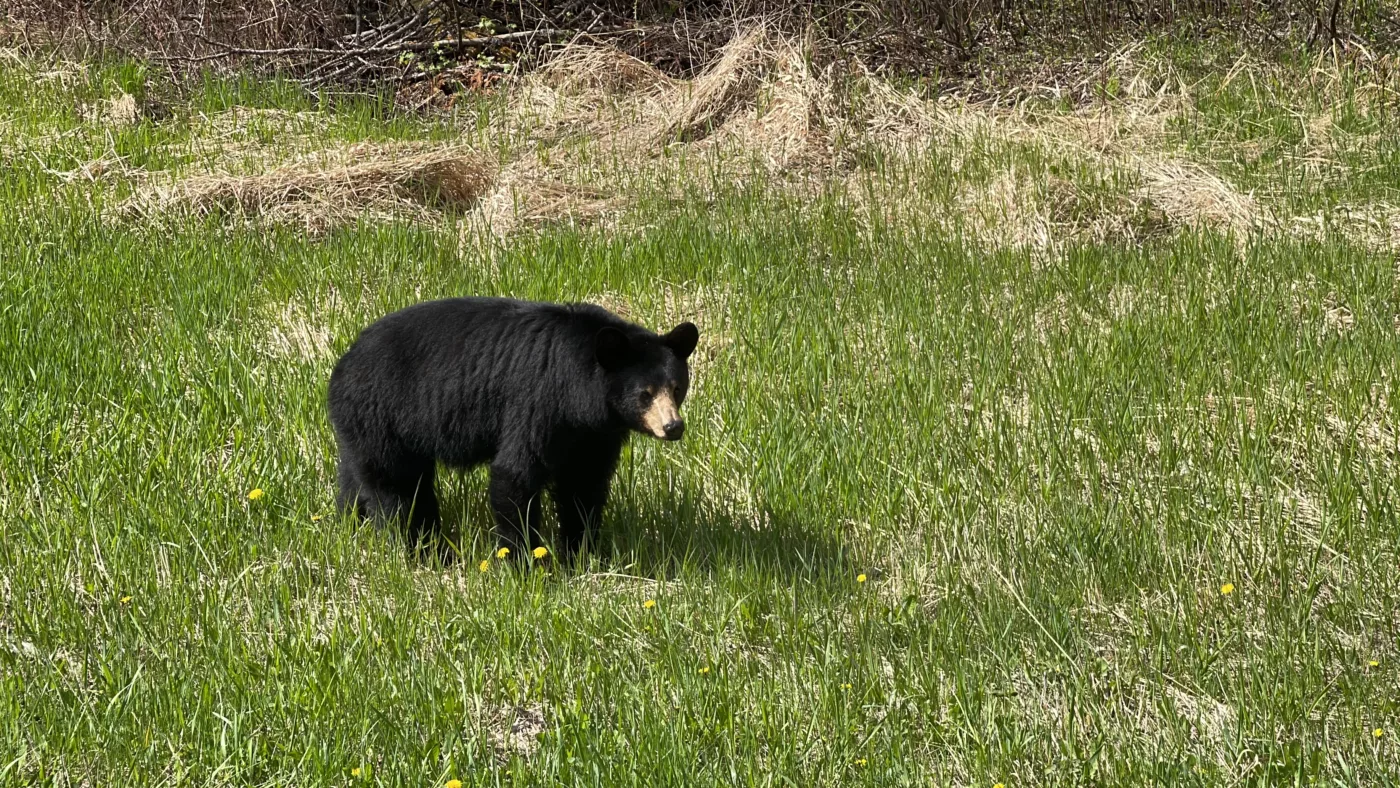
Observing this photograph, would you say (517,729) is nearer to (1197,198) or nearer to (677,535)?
(677,535)

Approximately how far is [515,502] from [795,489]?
106 cm

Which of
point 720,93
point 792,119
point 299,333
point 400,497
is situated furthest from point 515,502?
point 720,93

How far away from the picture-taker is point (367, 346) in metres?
4.78

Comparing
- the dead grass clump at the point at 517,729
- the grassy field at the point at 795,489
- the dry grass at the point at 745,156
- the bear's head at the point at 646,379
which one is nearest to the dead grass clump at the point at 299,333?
the grassy field at the point at 795,489

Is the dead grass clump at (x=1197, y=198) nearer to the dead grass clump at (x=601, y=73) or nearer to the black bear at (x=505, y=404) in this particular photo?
the dead grass clump at (x=601, y=73)

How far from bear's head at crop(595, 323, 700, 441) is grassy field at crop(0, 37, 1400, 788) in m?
0.53

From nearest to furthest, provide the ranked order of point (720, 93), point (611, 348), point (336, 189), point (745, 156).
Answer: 1. point (611, 348)
2. point (336, 189)
3. point (745, 156)
4. point (720, 93)

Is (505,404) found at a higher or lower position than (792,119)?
higher

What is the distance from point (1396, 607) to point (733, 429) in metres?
2.43

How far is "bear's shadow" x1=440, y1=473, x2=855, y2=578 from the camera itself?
469 centimetres

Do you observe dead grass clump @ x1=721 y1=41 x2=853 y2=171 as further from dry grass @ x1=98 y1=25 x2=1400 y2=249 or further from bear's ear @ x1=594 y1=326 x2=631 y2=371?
bear's ear @ x1=594 y1=326 x2=631 y2=371

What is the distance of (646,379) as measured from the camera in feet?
14.3

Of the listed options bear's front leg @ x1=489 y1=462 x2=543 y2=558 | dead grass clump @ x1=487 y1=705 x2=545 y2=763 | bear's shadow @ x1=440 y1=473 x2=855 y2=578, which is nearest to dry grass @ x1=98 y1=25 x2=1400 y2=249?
bear's shadow @ x1=440 y1=473 x2=855 y2=578

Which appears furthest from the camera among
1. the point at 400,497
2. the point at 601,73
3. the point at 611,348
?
the point at 601,73
